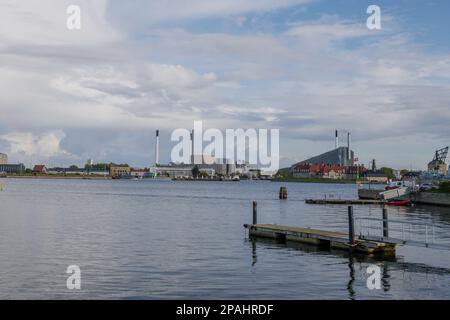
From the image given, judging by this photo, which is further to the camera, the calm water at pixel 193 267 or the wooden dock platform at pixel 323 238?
the wooden dock platform at pixel 323 238

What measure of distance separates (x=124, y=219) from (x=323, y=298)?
47102mm

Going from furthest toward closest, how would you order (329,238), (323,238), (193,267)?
(323,238) → (329,238) → (193,267)

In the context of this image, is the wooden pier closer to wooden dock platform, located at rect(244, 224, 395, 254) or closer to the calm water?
wooden dock platform, located at rect(244, 224, 395, 254)

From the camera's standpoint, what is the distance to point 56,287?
29406 mm

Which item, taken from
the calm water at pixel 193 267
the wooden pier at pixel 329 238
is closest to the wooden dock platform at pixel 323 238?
the wooden pier at pixel 329 238

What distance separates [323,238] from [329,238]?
0.66 meters

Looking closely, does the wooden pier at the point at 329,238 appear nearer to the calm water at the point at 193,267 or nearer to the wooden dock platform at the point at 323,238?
the wooden dock platform at the point at 323,238

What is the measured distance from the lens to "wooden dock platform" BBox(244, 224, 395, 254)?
131 ft

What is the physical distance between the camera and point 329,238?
4366 cm

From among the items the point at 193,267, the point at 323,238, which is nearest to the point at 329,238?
the point at 323,238

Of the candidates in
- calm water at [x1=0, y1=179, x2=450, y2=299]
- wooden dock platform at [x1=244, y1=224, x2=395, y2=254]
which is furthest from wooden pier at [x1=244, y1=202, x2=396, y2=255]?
calm water at [x1=0, y1=179, x2=450, y2=299]

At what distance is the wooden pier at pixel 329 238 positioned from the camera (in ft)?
131

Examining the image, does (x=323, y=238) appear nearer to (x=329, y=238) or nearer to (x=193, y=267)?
(x=329, y=238)
